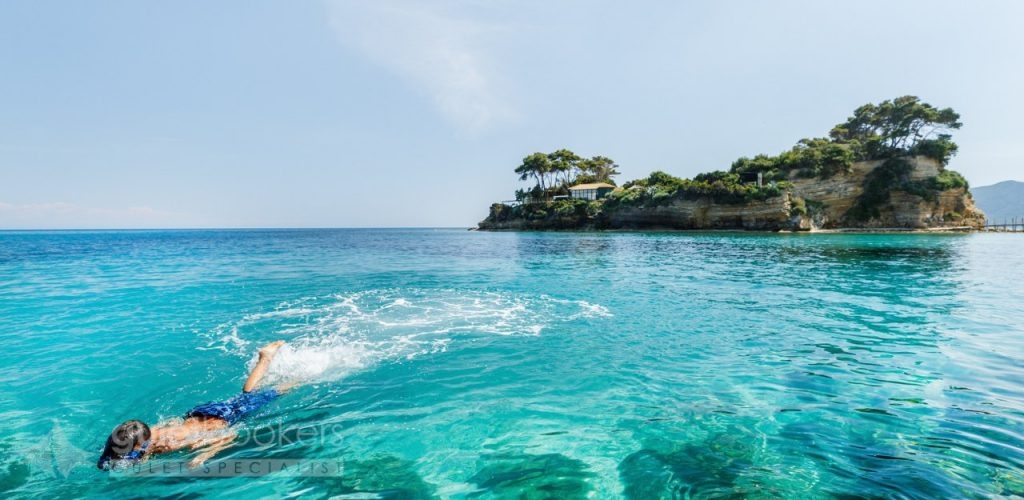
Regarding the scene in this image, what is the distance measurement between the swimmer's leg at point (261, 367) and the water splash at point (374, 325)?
32 cm

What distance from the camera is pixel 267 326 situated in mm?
9758

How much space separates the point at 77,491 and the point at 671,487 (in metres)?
5.79

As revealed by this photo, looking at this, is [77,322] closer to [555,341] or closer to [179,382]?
[179,382]

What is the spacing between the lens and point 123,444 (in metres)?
4.17

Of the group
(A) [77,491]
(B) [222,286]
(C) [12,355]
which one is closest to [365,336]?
(A) [77,491]

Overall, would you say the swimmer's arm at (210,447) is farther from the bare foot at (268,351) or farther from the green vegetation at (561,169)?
the green vegetation at (561,169)

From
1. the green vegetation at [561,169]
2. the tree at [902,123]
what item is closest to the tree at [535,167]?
the green vegetation at [561,169]

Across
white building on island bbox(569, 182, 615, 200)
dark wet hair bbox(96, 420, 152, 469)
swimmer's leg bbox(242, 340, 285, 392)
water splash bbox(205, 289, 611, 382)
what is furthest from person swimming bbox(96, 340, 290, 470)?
white building on island bbox(569, 182, 615, 200)

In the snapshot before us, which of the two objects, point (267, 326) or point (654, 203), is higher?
point (654, 203)

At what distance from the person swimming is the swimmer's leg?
0.15 m

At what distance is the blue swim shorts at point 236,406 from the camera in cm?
493

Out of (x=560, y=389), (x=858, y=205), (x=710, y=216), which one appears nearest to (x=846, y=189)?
(x=858, y=205)

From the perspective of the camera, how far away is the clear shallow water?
3.95 metres

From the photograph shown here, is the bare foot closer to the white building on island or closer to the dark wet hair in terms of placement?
the dark wet hair
